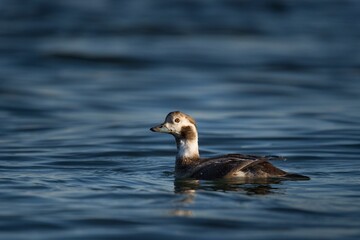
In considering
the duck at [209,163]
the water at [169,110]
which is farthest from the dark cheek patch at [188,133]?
the water at [169,110]

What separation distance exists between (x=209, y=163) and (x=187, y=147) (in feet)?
2.57

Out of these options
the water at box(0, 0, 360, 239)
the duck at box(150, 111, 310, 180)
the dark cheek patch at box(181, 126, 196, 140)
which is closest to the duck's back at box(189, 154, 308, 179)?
the duck at box(150, 111, 310, 180)

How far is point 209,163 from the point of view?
12.6m

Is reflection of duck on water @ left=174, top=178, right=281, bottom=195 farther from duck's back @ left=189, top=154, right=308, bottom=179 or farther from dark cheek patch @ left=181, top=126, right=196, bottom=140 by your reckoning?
dark cheek patch @ left=181, top=126, right=196, bottom=140

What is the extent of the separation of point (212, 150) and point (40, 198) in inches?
204

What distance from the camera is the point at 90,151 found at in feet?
52.7

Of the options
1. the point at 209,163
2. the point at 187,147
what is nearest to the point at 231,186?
the point at 209,163

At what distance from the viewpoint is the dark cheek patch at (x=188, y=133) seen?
13.2 m

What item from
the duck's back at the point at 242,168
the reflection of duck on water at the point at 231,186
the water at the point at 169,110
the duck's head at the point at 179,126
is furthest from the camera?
the duck's head at the point at 179,126

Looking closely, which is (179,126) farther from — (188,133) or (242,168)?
(242,168)

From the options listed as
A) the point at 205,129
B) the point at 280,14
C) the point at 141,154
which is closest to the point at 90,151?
the point at 141,154

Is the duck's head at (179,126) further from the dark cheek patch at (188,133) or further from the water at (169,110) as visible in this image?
the water at (169,110)

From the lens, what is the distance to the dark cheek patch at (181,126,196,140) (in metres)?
13.2

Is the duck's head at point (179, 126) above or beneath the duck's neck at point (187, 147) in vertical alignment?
above
